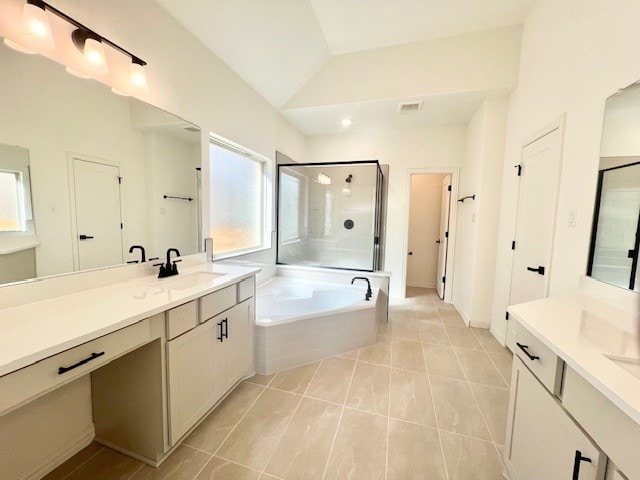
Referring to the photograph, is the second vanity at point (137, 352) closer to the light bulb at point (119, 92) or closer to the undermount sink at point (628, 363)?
the light bulb at point (119, 92)

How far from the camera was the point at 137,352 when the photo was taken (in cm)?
121

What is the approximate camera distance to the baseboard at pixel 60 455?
1172 mm

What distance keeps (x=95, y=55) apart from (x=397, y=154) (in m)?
3.55

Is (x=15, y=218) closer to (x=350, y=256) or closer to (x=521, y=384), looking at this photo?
(x=521, y=384)

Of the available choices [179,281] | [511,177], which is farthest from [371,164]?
[179,281]

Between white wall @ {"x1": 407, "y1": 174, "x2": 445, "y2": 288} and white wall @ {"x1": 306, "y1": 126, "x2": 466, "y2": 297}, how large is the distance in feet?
2.92

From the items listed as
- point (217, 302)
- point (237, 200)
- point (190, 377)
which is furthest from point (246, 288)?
point (237, 200)

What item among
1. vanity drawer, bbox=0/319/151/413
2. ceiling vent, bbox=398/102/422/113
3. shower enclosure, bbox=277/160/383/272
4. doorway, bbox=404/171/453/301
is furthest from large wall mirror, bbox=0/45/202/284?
doorway, bbox=404/171/453/301

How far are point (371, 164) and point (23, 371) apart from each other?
11.7 feet

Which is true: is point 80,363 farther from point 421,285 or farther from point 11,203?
point 421,285

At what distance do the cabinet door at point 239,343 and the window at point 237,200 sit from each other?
0.89 metres

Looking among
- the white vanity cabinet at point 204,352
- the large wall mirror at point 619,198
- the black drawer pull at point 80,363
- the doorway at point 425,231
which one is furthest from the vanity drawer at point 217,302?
the doorway at point 425,231

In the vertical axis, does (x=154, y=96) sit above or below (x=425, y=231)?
above

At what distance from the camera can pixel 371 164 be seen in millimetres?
3562
